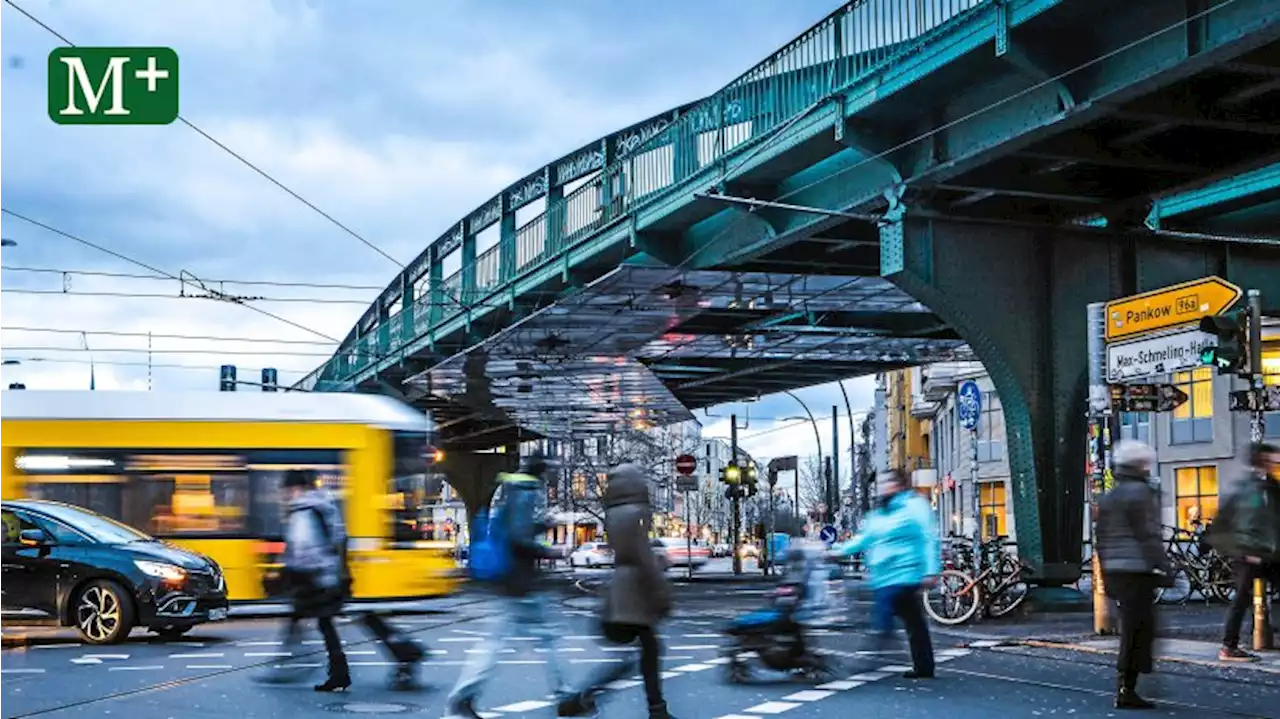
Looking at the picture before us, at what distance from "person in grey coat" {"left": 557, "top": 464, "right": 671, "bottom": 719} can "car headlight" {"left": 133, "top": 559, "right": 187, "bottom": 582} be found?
824cm

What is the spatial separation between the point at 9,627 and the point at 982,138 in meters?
12.3

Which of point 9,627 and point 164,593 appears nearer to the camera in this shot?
point 164,593

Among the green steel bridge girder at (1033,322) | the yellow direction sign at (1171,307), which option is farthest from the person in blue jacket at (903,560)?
the green steel bridge girder at (1033,322)

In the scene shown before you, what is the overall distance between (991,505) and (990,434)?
9.08 ft

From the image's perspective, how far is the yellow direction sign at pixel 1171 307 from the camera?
15164mm

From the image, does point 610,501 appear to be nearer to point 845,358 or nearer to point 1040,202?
point 1040,202

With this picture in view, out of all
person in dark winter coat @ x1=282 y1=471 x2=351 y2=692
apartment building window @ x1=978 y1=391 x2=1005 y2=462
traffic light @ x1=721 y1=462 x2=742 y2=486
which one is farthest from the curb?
apartment building window @ x1=978 y1=391 x2=1005 y2=462

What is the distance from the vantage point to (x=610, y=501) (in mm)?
9812

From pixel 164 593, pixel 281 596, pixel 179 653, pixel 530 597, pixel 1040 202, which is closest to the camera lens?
pixel 530 597

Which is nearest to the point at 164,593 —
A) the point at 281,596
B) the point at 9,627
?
the point at 9,627

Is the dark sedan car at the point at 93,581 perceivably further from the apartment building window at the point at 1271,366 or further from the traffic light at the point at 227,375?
the traffic light at the point at 227,375

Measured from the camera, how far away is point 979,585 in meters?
19.2

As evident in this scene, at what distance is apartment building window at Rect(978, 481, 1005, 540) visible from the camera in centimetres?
6378

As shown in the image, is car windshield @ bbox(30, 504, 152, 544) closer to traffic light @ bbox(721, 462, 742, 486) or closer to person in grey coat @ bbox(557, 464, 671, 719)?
person in grey coat @ bbox(557, 464, 671, 719)
